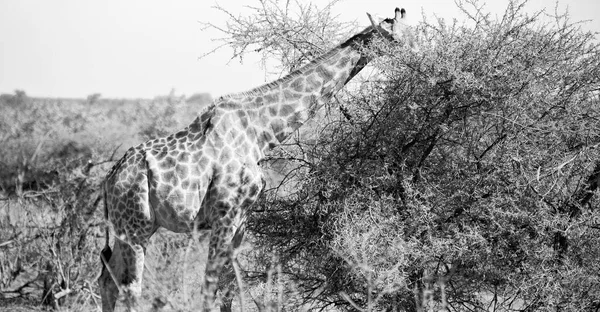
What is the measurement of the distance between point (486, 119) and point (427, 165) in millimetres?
644

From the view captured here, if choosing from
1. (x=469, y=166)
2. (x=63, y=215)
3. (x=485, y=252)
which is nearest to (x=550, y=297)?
(x=485, y=252)

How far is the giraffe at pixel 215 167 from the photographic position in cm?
670

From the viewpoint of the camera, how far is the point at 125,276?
6.82 m

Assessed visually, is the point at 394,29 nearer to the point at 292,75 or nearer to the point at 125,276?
the point at 292,75

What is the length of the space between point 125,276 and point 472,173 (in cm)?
308

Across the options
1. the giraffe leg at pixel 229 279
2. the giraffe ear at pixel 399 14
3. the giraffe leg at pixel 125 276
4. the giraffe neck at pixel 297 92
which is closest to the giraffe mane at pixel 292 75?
the giraffe neck at pixel 297 92

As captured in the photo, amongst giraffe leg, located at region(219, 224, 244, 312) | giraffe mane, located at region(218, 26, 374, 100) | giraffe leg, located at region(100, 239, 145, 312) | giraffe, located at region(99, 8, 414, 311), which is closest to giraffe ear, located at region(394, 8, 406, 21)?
giraffe, located at region(99, 8, 414, 311)

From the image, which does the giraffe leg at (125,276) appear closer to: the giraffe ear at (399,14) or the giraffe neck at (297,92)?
the giraffe neck at (297,92)

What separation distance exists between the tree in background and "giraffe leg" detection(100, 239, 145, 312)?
1155mm

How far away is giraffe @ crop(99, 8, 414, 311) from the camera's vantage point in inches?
264

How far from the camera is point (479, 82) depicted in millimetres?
6211

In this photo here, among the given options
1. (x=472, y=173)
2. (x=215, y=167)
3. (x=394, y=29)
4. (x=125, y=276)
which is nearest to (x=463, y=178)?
(x=472, y=173)

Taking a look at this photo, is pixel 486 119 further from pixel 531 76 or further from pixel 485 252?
pixel 485 252

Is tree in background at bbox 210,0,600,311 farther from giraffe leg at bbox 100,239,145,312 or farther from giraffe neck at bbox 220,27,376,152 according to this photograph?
giraffe leg at bbox 100,239,145,312
